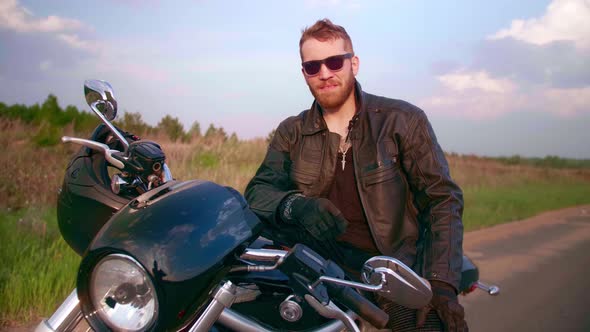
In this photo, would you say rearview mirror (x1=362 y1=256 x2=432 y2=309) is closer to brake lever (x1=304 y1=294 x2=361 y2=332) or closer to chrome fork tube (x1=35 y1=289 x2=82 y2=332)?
brake lever (x1=304 y1=294 x2=361 y2=332)

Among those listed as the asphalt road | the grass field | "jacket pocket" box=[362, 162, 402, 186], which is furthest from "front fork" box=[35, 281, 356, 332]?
the asphalt road

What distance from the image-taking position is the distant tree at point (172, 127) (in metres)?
12.3

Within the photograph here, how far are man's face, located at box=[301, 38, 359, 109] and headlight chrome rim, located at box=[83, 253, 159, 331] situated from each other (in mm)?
1657

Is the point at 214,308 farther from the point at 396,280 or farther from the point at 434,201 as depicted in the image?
the point at 434,201

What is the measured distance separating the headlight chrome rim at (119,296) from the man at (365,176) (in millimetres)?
874

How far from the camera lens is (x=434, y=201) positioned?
2.47m

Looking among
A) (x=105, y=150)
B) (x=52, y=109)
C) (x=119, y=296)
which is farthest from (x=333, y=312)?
(x=52, y=109)

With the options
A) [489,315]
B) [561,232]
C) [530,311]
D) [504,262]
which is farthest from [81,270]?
[561,232]

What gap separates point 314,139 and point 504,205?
372 inches

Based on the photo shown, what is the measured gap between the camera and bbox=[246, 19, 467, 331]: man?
7.50 ft

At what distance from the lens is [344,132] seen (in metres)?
2.83

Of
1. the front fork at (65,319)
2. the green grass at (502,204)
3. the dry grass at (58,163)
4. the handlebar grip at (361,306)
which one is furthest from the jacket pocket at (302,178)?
the green grass at (502,204)

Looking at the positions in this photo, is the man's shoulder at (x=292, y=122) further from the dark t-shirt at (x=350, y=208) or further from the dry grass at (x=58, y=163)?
the dry grass at (x=58, y=163)

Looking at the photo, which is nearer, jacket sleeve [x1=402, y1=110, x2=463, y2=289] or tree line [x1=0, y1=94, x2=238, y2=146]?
jacket sleeve [x1=402, y1=110, x2=463, y2=289]
